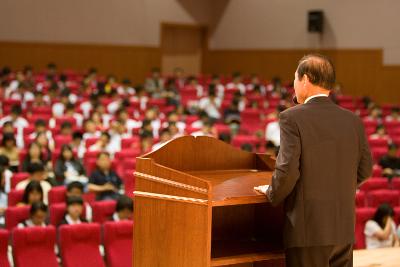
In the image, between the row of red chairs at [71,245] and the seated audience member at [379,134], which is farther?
the seated audience member at [379,134]

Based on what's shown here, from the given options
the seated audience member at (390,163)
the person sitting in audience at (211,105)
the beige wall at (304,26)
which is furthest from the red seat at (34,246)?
the beige wall at (304,26)

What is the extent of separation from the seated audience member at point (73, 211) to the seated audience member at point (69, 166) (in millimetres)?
996

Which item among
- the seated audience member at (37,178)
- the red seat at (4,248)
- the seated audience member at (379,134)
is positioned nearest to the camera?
the red seat at (4,248)

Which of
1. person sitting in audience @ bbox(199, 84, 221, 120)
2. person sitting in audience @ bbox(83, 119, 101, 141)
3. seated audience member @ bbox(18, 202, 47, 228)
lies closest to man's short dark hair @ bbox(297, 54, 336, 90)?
seated audience member @ bbox(18, 202, 47, 228)

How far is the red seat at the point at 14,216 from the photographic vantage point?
2.88 m

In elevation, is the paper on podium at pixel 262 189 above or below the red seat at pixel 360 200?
above

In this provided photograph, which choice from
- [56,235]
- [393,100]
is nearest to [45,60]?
[393,100]

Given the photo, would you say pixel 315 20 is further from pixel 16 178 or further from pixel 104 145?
pixel 16 178

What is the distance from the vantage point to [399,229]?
11.3ft

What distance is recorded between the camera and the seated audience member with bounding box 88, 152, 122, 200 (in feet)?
12.1

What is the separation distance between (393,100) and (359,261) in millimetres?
6344

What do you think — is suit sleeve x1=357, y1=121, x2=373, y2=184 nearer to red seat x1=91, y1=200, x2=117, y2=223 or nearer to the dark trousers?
the dark trousers

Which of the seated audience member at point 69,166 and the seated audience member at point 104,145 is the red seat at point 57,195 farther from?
the seated audience member at point 104,145

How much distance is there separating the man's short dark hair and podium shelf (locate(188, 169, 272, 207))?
10.4 inches
